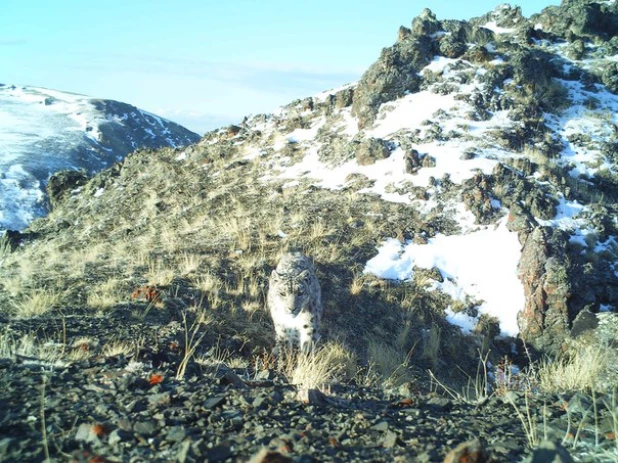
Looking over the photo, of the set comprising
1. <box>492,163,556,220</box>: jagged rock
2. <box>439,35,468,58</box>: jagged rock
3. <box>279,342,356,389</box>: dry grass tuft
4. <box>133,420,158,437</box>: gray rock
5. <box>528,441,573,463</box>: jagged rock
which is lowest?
<box>279,342,356,389</box>: dry grass tuft

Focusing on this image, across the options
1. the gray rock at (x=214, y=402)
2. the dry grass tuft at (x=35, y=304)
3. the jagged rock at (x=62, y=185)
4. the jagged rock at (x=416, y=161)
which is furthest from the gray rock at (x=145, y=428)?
the jagged rock at (x=62, y=185)

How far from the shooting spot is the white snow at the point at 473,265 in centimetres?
960

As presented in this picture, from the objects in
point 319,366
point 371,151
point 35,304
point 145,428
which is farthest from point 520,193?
point 145,428

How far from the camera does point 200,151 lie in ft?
57.3

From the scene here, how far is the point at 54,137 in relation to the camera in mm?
53812

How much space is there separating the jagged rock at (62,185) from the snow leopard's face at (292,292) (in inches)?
582

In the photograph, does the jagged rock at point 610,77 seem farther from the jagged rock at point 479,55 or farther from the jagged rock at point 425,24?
the jagged rock at point 425,24

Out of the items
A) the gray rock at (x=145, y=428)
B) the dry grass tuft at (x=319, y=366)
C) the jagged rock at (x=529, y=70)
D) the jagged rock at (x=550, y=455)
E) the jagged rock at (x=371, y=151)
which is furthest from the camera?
the jagged rock at (x=529, y=70)

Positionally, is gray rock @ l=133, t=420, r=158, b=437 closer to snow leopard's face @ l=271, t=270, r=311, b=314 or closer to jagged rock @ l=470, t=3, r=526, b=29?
snow leopard's face @ l=271, t=270, r=311, b=314

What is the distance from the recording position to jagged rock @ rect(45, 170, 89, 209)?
19.3 m

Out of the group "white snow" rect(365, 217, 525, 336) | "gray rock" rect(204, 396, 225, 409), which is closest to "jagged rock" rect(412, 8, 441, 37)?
"white snow" rect(365, 217, 525, 336)

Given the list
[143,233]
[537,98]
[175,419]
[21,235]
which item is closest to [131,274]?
[143,233]

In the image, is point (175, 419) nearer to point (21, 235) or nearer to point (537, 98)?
point (21, 235)

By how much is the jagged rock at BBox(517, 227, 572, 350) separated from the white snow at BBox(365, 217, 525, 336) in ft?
0.68
